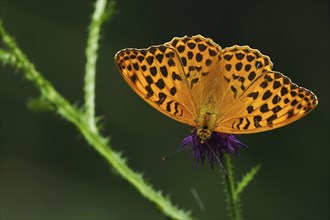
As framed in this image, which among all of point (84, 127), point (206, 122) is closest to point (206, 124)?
point (206, 122)

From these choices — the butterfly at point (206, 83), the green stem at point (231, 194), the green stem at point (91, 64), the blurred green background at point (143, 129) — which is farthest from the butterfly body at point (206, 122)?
the blurred green background at point (143, 129)

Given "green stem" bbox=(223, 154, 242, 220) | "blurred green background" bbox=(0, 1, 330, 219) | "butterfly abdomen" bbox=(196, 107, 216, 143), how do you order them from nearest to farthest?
"green stem" bbox=(223, 154, 242, 220)
"butterfly abdomen" bbox=(196, 107, 216, 143)
"blurred green background" bbox=(0, 1, 330, 219)

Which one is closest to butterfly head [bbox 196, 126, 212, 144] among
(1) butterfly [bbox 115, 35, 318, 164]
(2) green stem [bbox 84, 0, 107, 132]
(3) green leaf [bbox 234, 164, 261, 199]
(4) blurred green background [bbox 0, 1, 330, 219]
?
(1) butterfly [bbox 115, 35, 318, 164]

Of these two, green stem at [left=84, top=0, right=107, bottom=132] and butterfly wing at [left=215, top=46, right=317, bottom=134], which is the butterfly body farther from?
green stem at [left=84, top=0, right=107, bottom=132]

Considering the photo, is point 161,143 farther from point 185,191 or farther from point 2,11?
point 2,11

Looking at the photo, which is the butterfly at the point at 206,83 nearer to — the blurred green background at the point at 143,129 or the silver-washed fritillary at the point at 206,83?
the silver-washed fritillary at the point at 206,83

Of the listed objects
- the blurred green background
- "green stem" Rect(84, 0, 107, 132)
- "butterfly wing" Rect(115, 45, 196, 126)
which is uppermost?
the blurred green background
